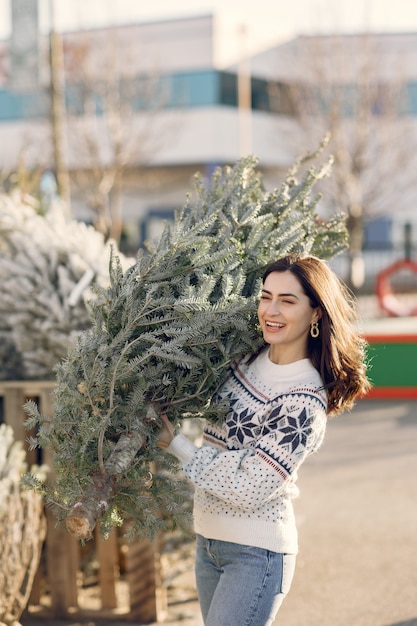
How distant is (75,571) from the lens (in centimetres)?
454

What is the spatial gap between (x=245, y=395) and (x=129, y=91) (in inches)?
834

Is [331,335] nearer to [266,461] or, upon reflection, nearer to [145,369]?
[266,461]

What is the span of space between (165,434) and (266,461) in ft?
1.25

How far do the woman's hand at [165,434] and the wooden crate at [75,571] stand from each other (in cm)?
146

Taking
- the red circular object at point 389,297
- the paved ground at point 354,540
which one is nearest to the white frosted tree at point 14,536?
the paved ground at point 354,540

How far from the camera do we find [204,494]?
317 cm

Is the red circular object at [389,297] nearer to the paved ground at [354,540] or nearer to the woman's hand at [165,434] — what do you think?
the paved ground at [354,540]

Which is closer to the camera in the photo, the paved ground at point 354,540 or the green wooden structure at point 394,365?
the paved ground at point 354,540

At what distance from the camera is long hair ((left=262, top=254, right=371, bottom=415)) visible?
3029 millimetres

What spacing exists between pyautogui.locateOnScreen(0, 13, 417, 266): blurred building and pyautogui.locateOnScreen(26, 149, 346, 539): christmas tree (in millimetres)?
10947

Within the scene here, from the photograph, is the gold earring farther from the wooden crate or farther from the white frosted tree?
the wooden crate

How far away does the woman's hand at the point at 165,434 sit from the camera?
3.07 meters

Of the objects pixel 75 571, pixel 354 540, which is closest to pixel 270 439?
pixel 75 571

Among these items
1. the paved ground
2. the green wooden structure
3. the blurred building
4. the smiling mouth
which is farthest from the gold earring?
the blurred building
